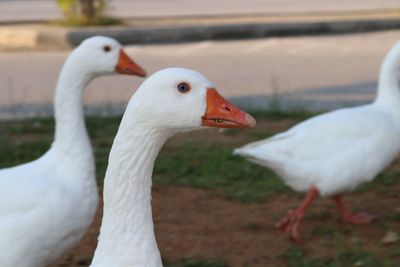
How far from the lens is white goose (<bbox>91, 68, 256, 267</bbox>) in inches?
115

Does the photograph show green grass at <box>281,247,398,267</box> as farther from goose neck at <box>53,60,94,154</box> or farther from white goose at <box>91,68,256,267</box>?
white goose at <box>91,68,256,267</box>

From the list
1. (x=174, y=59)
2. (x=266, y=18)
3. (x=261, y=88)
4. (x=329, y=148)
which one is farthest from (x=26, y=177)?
(x=266, y=18)

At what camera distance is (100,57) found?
5086 mm

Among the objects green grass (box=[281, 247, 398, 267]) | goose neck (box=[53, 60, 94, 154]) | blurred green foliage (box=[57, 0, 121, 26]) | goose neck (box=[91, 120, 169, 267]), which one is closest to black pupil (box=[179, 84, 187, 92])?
goose neck (box=[91, 120, 169, 267])

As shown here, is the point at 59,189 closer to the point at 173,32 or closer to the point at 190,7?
the point at 173,32

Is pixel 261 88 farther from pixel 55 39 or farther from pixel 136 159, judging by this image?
pixel 136 159

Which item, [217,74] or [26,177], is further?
[217,74]

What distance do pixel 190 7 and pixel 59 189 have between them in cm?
1480

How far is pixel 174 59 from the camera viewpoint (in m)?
12.2

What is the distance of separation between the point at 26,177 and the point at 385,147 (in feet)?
7.61

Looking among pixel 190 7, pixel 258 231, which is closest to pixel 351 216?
pixel 258 231

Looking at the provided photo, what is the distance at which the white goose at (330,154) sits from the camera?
18.2 feet

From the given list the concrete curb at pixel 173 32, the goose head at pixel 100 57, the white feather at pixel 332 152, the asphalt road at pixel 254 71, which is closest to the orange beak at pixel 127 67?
the goose head at pixel 100 57

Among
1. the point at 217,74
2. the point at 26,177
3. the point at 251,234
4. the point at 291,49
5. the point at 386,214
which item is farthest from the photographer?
the point at 291,49
